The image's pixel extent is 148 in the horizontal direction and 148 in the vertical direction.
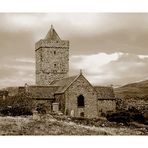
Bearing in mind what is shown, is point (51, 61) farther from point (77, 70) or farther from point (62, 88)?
point (77, 70)

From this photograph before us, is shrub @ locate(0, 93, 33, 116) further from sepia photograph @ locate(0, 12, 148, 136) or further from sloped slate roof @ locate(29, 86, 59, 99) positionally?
sloped slate roof @ locate(29, 86, 59, 99)

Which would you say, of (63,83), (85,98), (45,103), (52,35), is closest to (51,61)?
(63,83)

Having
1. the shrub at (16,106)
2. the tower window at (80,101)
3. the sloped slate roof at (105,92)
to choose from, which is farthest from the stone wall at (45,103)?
the sloped slate roof at (105,92)

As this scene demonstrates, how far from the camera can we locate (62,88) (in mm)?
12797

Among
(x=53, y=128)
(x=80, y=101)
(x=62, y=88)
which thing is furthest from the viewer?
(x=80, y=101)

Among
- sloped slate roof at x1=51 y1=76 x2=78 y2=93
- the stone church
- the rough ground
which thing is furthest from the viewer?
sloped slate roof at x1=51 y1=76 x2=78 y2=93

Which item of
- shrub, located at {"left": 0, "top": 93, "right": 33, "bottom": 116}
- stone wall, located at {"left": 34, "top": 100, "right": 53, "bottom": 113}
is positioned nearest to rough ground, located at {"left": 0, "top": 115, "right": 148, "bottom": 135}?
shrub, located at {"left": 0, "top": 93, "right": 33, "bottom": 116}

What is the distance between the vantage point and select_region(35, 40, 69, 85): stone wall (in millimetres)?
12516

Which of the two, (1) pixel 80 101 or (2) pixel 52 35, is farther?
(1) pixel 80 101

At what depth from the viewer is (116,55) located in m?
12.2

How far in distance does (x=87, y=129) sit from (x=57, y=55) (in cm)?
202

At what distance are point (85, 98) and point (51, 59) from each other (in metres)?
1.22

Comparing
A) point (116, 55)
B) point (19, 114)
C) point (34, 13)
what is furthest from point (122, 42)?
point (19, 114)

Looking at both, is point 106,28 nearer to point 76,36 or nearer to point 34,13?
point 76,36
